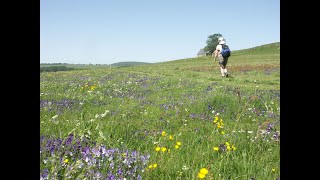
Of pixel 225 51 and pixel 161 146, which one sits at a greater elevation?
pixel 225 51

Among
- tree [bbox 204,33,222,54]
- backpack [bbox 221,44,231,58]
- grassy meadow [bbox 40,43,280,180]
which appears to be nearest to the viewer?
grassy meadow [bbox 40,43,280,180]

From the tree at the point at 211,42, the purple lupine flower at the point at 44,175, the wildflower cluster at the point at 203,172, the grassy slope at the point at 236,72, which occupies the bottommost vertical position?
the wildflower cluster at the point at 203,172

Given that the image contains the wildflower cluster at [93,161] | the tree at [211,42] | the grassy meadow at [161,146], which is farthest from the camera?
the tree at [211,42]

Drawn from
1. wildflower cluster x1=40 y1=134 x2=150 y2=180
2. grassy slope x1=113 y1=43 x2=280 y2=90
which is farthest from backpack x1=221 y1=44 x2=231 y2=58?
wildflower cluster x1=40 y1=134 x2=150 y2=180

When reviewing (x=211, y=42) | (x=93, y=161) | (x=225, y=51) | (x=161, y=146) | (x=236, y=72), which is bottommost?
(x=161, y=146)

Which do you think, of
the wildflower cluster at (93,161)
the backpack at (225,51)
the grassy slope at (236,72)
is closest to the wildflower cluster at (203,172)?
the wildflower cluster at (93,161)

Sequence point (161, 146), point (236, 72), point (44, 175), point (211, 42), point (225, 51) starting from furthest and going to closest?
point (211, 42), point (236, 72), point (225, 51), point (161, 146), point (44, 175)

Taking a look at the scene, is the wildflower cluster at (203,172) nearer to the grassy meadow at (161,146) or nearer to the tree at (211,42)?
the grassy meadow at (161,146)

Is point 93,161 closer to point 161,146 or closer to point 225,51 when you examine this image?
point 161,146

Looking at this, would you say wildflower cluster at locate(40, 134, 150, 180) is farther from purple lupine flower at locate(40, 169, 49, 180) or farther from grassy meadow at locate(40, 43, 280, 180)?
purple lupine flower at locate(40, 169, 49, 180)

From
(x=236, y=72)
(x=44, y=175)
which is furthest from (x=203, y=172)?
(x=236, y=72)
